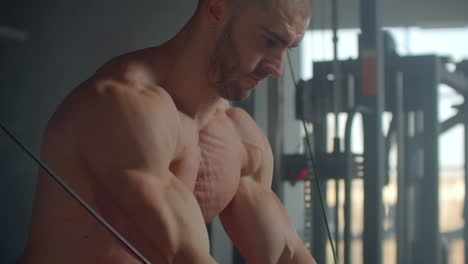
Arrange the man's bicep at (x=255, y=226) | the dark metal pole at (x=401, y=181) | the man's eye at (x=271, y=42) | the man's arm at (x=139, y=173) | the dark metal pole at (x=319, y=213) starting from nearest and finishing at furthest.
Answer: the man's arm at (x=139, y=173), the man's eye at (x=271, y=42), the man's bicep at (x=255, y=226), the dark metal pole at (x=319, y=213), the dark metal pole at (x=401, y=181)

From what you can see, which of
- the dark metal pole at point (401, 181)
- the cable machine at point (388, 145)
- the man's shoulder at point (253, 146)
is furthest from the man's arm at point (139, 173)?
the dark metal pole at point (401, 181)

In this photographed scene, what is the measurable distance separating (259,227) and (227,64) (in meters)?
0.26

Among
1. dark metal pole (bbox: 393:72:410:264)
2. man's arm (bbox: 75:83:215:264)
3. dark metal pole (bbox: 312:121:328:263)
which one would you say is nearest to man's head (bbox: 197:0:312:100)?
man's arm (bbox: 75:83:215:264)

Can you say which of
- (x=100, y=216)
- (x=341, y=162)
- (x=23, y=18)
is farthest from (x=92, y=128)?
(x=341, y=162)

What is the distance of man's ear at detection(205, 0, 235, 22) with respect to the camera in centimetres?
74

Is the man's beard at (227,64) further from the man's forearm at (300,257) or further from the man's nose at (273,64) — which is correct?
the man's forearm at (300,257)

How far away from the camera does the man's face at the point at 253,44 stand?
2.39 feet

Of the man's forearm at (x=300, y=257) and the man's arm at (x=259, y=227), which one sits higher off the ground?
the man's arm at (x=259, y=227)

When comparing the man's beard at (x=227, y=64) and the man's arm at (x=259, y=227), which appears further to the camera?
the man's arm at (x=259, y=227)

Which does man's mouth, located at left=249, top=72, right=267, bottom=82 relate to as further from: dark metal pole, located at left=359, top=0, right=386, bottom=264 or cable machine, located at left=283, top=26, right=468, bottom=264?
dark metal pole, located at left=359, top=0, right=386, bottom=264

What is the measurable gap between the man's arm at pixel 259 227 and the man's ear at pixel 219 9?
246mm

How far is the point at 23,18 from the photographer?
2.46 ft

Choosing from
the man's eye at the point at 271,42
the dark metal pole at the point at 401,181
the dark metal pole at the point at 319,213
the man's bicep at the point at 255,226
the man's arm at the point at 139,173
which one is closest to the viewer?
the man's arm at the point at 139,173

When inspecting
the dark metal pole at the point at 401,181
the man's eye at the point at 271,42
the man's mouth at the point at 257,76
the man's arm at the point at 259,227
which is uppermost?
the man's eye at the point at 271,42
